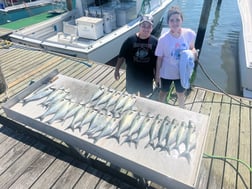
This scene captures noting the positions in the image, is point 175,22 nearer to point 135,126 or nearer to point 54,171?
point 135,126

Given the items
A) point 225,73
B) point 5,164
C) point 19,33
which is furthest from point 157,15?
point 5,164

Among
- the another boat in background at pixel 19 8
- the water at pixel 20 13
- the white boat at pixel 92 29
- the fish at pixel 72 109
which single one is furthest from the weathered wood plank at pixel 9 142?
the water at pixel 20 13

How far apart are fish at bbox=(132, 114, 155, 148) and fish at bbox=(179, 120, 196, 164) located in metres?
0.42

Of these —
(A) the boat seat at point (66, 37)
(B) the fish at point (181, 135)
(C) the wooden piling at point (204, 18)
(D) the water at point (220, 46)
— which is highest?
(C) the wooden piling at point (204, 18)

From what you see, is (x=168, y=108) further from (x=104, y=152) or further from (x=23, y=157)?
(x=23, y=157)

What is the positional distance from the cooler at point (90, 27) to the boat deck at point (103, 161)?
3946 mm

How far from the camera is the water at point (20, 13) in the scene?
1222cm

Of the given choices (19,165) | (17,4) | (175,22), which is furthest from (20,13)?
(175,22)

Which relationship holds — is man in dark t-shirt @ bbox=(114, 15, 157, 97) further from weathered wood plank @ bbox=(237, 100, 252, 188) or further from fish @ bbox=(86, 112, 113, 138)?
weathered wood plank @ bbox=(237, 100, 252, 188)

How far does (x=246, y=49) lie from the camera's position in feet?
24.9

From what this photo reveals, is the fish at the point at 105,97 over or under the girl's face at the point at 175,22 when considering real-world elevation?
under

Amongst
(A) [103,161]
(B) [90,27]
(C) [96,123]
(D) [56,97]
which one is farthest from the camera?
(B) [90,27]

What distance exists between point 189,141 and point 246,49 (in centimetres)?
625

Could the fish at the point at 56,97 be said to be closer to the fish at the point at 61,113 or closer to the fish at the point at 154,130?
the fish at the point at 61,113
